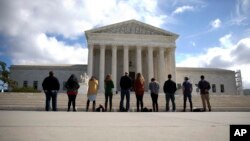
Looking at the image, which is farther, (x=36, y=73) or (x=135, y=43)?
(x=36, y=73)

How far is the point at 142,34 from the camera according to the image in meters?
44.5

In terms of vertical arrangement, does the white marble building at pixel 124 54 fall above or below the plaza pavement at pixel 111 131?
above

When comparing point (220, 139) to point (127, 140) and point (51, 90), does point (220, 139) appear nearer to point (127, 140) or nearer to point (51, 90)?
point (127, 140)

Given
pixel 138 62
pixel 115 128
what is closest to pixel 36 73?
pixel 138 62

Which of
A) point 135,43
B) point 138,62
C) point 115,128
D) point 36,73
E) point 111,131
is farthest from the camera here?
point 36,73

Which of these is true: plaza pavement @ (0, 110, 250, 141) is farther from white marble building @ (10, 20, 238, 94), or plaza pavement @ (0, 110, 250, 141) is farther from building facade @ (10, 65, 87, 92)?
building facade @ (10, 65, 87, 92)

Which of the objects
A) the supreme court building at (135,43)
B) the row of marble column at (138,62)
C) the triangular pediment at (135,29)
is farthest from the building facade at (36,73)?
the triangular pediment at (135,29)

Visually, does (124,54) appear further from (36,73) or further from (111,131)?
(111,131)

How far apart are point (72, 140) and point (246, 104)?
81.5 ft

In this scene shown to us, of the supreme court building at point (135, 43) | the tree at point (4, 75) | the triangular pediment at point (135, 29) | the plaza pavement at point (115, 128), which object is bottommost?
the plaza pavement at point (115, 128)

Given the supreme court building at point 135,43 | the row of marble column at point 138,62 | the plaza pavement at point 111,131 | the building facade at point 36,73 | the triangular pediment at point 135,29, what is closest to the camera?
the plaza pavement at point 111,131

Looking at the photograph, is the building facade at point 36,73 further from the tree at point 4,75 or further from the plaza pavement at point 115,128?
the plaza pavement at point 115,128

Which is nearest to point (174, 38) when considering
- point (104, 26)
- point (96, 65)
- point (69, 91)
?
point (104, 26)

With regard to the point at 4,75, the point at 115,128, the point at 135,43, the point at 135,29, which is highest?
the point at 135,29
